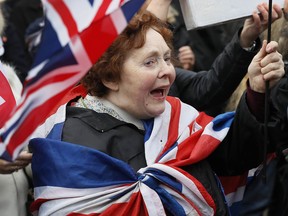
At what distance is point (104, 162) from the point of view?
285cm

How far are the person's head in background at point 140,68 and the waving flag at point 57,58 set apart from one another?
0.54 metres

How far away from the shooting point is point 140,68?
2.98 m

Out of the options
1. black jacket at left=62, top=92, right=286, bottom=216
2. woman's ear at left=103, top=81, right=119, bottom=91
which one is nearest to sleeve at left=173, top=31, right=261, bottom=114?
black jacket at left=62, top=92, right=286, bottom=216

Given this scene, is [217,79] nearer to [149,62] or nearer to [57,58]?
[149,62]

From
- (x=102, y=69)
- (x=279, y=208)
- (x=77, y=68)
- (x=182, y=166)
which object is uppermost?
(x=77, y=68)

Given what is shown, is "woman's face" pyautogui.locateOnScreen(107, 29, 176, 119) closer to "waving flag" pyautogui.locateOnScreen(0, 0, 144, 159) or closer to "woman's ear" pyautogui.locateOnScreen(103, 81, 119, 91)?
"woman's ear" pyautogui.locateOnScreen(103, 81, 119, 91)

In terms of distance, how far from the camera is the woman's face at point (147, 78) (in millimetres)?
2975

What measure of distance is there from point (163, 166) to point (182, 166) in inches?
3.9

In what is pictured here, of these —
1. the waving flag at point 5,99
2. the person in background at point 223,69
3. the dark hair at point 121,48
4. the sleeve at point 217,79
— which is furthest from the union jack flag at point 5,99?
the sleeve at point 217,79

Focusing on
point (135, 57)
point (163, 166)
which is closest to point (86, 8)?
point (135, 57)

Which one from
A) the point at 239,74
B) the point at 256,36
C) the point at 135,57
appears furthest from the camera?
the point at 239,74

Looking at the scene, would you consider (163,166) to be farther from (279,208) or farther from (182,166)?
(279,208)

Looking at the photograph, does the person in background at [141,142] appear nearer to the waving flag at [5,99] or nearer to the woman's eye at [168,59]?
the woman's eye at [168,59]

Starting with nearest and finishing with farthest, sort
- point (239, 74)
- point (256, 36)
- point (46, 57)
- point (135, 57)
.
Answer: point (46, 57)
point (135, 57)
point (256, 36)
point (239, 74)
